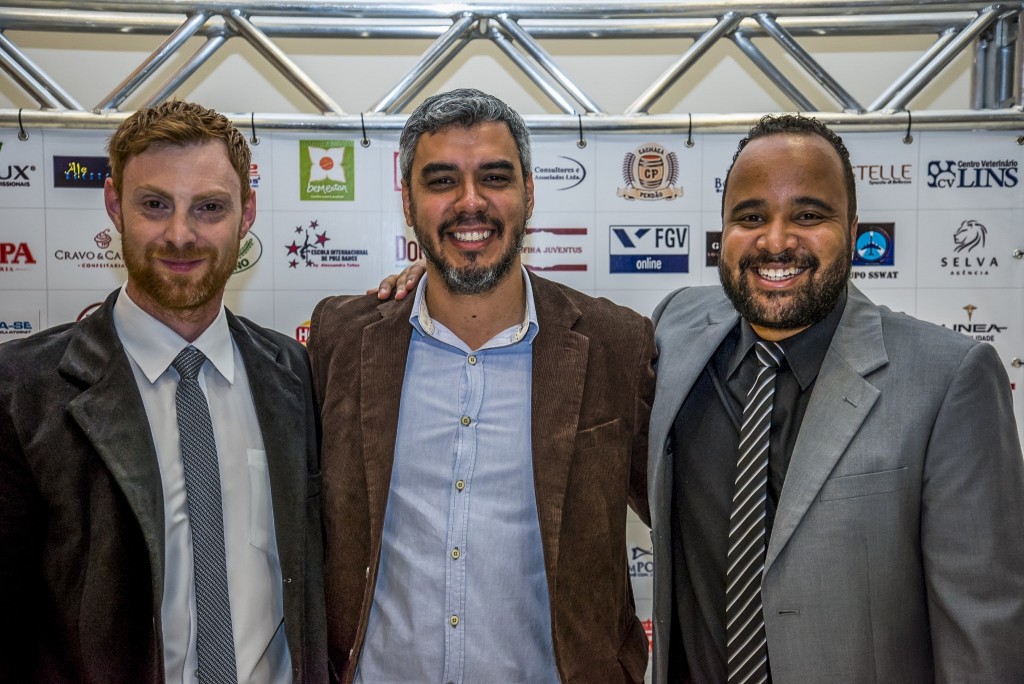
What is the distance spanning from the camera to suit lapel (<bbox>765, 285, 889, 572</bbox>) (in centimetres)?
174

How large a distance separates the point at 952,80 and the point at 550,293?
3.10m

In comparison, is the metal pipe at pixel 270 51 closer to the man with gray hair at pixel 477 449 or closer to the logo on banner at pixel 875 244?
the man with gray hair at pixel 477 449

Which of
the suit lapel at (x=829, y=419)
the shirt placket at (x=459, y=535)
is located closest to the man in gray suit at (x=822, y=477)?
the suit lapel at (x=829, y=419)

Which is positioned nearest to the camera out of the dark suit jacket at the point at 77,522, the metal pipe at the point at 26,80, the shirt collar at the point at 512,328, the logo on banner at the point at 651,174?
the dark suit jacket at the point at 77,522

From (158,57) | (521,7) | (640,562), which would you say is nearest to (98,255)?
(158,57)

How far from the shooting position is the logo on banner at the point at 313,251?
3199 millimetres

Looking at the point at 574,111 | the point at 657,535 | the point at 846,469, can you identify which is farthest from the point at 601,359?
the point at 574,111

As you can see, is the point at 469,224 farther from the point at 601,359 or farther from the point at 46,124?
the point at 46,124

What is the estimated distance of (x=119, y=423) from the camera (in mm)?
1687

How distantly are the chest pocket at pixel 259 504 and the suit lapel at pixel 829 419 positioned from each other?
1.22 meters

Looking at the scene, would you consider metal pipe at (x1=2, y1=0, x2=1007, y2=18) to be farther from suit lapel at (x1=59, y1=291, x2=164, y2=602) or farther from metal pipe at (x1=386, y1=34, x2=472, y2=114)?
suit lapel at (x1=59, y1=291, x2=164, y2=602)

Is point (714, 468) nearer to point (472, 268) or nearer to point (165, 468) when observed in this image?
point (472, 268)

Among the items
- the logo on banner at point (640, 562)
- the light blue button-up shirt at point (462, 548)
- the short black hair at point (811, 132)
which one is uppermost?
the short black hair at point (811, 132)

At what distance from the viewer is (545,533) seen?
6.24 ft
